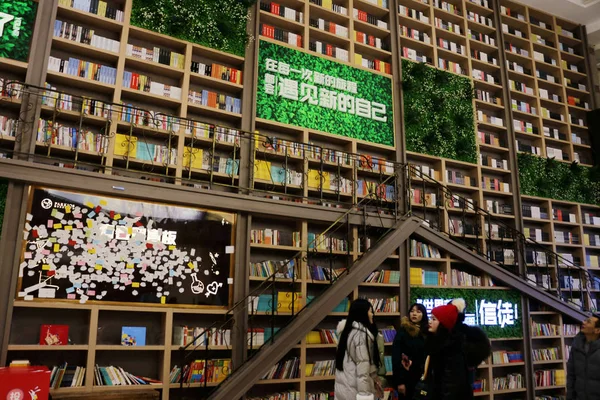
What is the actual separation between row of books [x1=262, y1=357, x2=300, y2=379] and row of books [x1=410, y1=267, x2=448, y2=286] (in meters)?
1.97

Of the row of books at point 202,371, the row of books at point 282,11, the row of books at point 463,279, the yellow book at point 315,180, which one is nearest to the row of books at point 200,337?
the row of books at point 202,371

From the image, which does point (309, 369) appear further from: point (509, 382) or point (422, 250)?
point (509, 382)

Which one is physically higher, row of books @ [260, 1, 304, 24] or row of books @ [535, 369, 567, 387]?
row of books @ [260, 1, 304, 24]

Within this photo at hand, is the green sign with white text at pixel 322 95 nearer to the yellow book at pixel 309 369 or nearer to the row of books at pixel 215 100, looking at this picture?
the row of books at pixel 215 100

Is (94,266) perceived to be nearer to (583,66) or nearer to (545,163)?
(545,163)

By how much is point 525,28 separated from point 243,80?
6140 millimetres

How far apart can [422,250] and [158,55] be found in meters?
4.22

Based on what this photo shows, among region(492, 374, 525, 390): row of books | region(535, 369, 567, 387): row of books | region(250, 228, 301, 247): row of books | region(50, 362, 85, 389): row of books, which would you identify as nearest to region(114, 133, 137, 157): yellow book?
region(250, 228, 301, 247): row of books

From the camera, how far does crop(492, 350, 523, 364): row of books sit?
6754 millimetres

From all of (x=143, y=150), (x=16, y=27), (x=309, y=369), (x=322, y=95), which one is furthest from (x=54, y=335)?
(x=322, y=95)

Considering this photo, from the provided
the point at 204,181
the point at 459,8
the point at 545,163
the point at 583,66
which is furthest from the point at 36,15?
the point at 583,66

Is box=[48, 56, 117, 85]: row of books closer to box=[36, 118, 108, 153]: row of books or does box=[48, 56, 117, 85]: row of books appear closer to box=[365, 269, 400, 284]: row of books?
box=[36, 118, 108, 153]: row of books

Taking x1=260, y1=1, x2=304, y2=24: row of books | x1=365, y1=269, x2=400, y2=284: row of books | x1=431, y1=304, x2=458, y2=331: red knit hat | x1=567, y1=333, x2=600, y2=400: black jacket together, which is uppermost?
x1=260, y1=1, x2=304, y2=24: row of books

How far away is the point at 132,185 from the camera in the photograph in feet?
15.6
